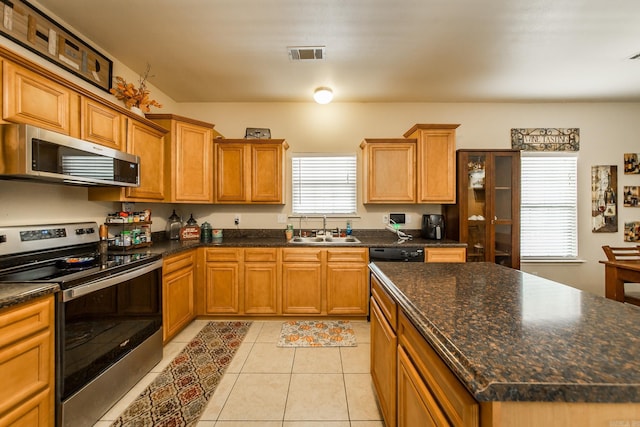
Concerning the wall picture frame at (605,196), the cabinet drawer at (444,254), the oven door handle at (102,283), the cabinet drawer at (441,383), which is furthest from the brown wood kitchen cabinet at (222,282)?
the wall picture frame at (605,196)

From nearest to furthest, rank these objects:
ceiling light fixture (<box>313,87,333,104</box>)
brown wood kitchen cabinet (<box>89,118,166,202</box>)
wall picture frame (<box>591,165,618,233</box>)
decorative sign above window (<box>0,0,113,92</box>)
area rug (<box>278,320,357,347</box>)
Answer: decorative sign above window (<box>0,0,113,92</box>) < brown wood kitchen cabinet (<box>89,118,166,202</box>) < area rug (<box>278,320,357,347</box>) < ceiling light fixture (<box>313,87,333,104</box>) < wall picture frame (<box>591,165,618,233</box>)

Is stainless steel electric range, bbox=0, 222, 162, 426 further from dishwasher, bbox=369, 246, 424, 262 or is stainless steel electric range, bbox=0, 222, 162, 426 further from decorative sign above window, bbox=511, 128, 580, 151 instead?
decorative sign above window, bbox=511, 128, 580, 151

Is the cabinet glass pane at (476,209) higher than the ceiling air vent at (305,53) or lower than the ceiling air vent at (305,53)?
lower

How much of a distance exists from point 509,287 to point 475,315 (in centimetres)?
50

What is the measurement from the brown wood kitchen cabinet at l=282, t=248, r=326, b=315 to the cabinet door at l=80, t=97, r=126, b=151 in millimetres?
1838

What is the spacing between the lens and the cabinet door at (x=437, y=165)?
10.4 ft

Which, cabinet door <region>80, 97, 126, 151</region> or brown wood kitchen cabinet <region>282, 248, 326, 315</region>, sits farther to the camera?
brown wood kitchen cabinet <region>282, 248, 326, 315</region>

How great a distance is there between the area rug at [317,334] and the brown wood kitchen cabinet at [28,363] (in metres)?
1.59

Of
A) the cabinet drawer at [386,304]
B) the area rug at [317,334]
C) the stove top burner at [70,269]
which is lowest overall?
the area rug at [317,334]

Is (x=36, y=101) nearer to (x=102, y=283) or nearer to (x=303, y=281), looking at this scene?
(x=102, y=283)

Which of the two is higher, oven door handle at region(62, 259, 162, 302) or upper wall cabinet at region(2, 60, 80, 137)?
upper wall cabinet at region(2, 60, 80, 137)

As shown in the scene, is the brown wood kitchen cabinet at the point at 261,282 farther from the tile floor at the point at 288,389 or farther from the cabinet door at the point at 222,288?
the tile floor at the point at 288,389

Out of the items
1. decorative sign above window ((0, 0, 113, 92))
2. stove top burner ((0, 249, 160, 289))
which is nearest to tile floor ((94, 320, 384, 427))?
stove top burner ((0, 249, 160, 289))

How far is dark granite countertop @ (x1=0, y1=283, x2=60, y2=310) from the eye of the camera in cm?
113
